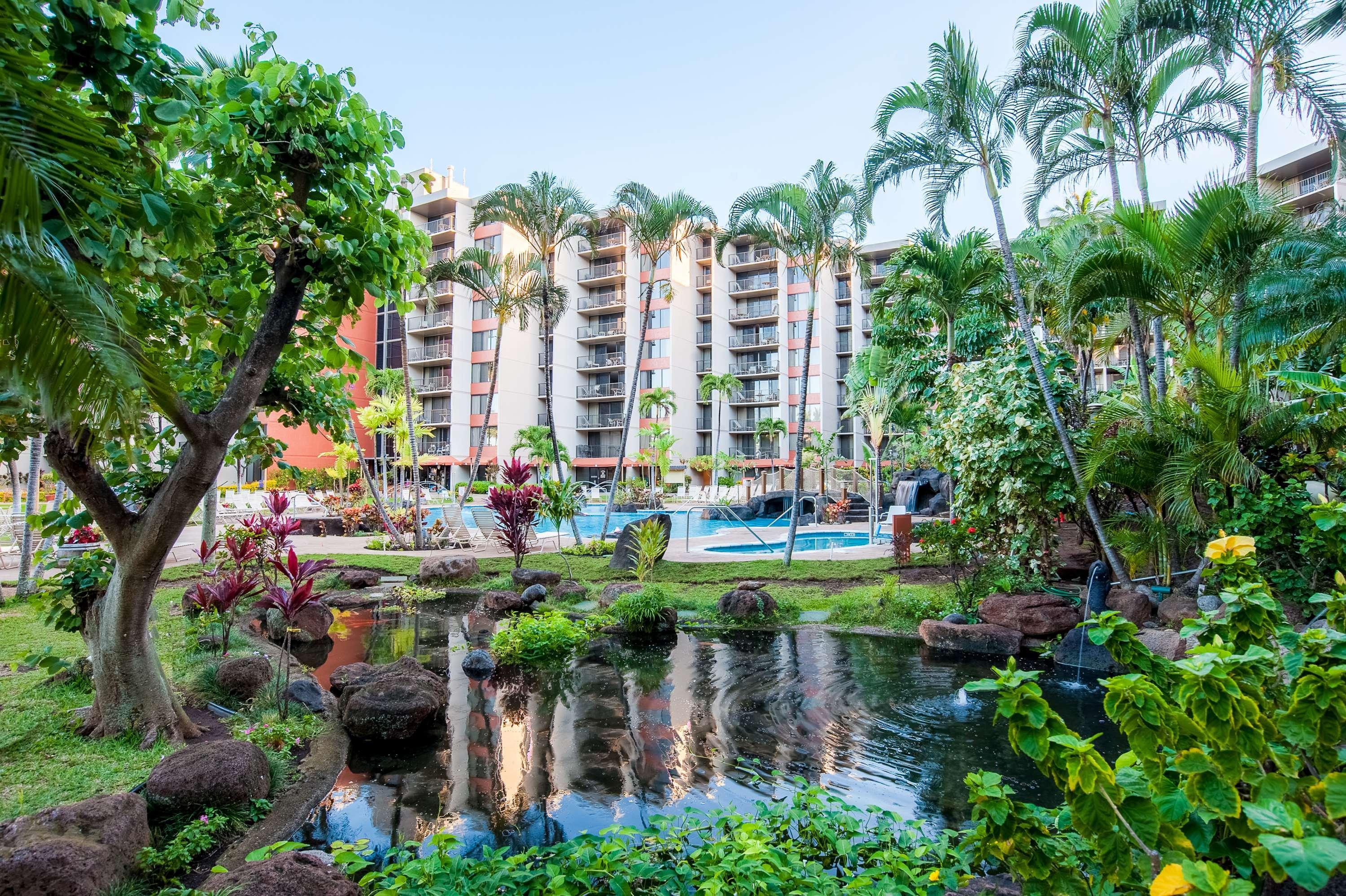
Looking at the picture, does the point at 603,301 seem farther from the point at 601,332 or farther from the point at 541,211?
the point at 541,211

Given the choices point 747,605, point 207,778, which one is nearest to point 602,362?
point 747,605

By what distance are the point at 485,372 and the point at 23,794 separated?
39.3 meters

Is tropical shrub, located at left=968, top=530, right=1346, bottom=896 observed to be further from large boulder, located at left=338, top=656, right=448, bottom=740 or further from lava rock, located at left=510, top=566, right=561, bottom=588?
lava rock, located at left=510, top=566, right=561, bottom=588

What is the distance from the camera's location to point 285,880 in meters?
2.41

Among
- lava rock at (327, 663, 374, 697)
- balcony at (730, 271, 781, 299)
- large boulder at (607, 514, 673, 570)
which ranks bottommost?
lava rock at (327, 663, 374, 697)

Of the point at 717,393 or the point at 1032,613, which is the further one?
the point at 717,393

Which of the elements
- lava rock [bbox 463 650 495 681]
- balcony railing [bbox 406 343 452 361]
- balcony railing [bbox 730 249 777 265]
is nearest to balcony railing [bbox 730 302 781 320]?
balcony railing [bbox 730 249 777 265]

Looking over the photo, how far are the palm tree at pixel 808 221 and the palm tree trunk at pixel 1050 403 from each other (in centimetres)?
247

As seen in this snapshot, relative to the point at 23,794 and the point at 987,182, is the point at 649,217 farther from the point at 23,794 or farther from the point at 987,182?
the point at 23,794

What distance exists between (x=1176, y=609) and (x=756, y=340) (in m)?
39.1

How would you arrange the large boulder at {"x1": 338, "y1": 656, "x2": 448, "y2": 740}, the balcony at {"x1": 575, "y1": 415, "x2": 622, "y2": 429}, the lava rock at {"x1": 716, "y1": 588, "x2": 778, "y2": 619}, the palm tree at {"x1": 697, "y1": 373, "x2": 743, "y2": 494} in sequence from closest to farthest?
1. the large boulder at {"x1": 338, "y1": 656, "x2": 448, "y2": 740}
2. the lava rock at {"x1": 716, "y1": 588, "x2": 778, "y2": 619}
3. the palm tree at {"x1": 697, "y1": 373, "x2": 743, "y2": 494}
4. the balcony at {"x1": 575, "y1": 415, "x2": 622, "y2": 429}

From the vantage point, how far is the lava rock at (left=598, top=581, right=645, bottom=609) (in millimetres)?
9133

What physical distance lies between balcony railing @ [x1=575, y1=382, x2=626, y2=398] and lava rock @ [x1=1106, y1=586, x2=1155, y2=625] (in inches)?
1477

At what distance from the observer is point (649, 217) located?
14.1m
